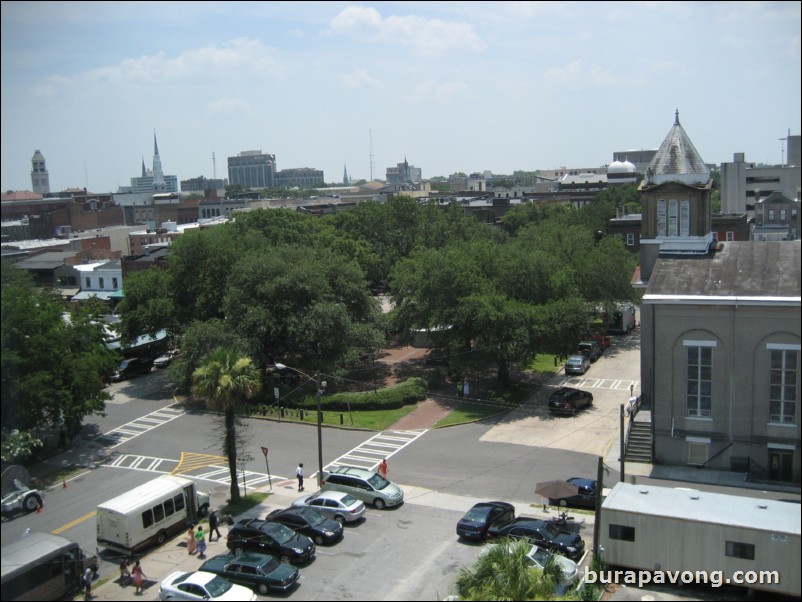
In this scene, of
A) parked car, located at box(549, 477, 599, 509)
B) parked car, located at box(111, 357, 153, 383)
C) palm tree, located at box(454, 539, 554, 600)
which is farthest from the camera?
parked car, located at box(111, 357, 153, 383)

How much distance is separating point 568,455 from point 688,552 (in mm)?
14535

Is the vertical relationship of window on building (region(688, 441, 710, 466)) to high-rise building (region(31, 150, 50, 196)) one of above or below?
below

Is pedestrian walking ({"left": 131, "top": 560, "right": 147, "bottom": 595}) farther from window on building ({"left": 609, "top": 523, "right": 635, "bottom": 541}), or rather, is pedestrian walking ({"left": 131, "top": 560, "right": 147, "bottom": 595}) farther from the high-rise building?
window on building ({"left": 609, "top": 523, "right": 635, "bottom": 541})

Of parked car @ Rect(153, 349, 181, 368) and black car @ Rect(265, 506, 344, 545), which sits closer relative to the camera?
black car @ Rect(265, 506, 344, 545)

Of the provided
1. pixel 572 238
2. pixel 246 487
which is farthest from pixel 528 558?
pixel 572 238

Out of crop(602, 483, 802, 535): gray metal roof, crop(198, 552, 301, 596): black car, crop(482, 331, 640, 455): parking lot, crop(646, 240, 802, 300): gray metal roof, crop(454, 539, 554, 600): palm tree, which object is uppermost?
crop(646, 240, 802, 300): gray metal roof

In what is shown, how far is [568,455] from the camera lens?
35094mm

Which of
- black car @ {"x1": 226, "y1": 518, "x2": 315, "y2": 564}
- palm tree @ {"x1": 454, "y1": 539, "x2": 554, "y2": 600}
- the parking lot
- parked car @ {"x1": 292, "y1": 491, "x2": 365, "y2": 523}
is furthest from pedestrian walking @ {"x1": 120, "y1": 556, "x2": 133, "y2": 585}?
the parking lot

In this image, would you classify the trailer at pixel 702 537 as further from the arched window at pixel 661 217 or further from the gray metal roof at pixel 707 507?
the arched window at pixel 661 217

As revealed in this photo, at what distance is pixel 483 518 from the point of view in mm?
25922

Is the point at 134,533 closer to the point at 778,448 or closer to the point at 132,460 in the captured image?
the point at 132,460

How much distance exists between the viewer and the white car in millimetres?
20219

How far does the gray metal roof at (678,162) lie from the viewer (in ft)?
125

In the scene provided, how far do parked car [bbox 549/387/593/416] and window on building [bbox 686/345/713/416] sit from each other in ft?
43.9
